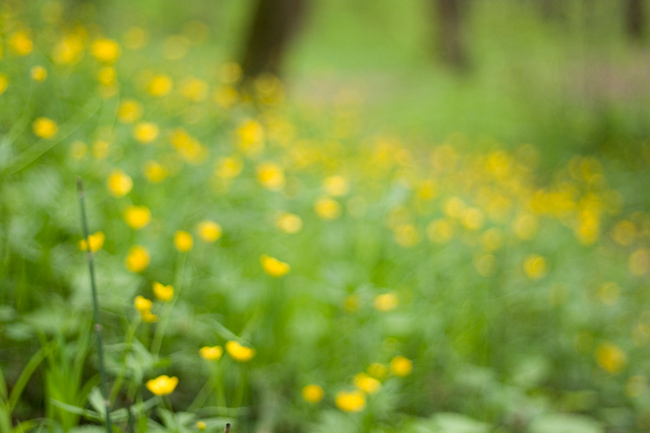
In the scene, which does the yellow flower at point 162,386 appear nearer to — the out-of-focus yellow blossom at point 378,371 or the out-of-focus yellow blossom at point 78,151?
the out-of-focus yellow blossom at point 378,371

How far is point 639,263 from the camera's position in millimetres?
3182

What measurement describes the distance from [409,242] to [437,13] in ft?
29.8

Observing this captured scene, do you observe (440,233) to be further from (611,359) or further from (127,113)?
(127,113)

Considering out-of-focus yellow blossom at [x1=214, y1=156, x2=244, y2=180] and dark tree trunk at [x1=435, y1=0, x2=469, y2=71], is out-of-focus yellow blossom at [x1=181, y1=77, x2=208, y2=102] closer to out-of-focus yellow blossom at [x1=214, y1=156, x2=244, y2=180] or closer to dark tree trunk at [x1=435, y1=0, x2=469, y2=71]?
out-of-focus yellow blossom at [x1=214, y1=156, x2=244, y2=180]

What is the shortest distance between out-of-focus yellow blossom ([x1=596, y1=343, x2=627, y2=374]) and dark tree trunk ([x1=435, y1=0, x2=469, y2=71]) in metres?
8.15

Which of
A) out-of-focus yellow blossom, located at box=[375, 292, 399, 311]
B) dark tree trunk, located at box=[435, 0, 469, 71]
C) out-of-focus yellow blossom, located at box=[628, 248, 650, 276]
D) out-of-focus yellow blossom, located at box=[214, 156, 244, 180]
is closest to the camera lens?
out-of-focus yellow blossom, located at box=[375, 292, 399, 311]

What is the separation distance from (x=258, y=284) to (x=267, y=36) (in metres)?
3.40

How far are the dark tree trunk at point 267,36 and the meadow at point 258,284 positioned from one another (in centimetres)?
113

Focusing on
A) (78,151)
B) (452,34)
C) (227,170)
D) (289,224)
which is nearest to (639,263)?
(289,224)

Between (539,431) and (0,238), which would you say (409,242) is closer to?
(539,431)

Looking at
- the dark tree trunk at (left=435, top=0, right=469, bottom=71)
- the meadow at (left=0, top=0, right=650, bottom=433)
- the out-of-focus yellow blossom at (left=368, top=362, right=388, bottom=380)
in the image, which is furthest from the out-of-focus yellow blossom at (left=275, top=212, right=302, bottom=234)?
the dark tree trunk at (left=435, top=0, right=469, bottom=71)

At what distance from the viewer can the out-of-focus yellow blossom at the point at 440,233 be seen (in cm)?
210

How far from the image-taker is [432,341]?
1.61 m

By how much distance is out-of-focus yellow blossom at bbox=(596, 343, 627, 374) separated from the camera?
1.81 meters
